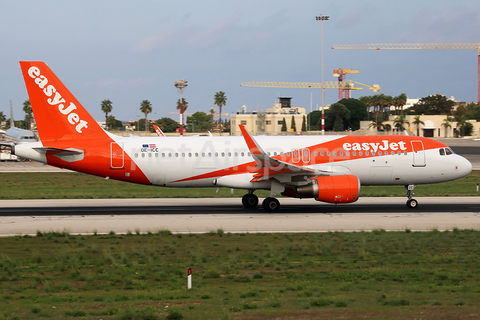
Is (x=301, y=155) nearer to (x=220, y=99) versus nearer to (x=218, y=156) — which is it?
(x=218, y=156)

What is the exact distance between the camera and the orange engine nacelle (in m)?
25.9

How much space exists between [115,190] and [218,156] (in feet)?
45.2

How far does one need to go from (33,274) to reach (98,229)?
25.2 ft

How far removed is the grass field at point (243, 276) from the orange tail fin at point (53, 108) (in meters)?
9.08

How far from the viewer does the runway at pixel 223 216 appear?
22.4 m

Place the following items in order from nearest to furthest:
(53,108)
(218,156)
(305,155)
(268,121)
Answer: (53,108) < (218,156) < (305,155) < (268,121)

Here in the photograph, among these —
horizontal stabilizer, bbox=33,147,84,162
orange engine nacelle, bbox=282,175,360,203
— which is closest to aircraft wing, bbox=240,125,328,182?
orange engine nacelle, bbox=282,175,360,203

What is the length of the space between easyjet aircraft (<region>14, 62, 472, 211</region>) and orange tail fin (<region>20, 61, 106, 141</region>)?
0.05m

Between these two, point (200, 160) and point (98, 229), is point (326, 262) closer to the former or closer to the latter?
point (98, 229)

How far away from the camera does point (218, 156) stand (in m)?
28.3

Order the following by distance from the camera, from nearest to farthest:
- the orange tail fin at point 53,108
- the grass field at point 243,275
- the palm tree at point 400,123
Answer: the grass field at point 243,275 → the orange tail fin at point 53,108 → the palm tree at point 400,123

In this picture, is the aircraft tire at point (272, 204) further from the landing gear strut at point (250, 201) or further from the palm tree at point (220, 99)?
the palm tree at point (220, 99)

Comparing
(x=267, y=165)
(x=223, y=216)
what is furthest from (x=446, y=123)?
(x=223, y=216)

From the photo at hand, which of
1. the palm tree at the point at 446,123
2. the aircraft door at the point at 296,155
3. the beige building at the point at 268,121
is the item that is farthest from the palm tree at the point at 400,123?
the aircraft door at the point at 296,155
